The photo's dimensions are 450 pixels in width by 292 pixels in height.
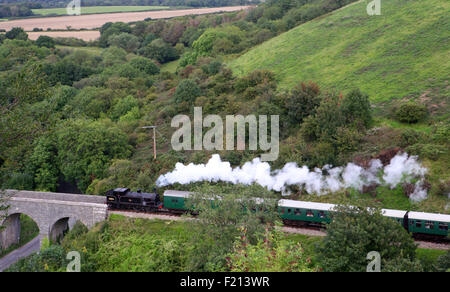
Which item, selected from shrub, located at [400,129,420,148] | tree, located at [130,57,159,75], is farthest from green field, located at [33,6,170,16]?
shrub, located at [400,129,420,148]

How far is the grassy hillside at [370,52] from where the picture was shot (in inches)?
1831

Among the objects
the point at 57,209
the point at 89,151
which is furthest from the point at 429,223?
the point at 89,151

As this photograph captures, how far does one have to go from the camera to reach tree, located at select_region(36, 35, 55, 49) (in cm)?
9439

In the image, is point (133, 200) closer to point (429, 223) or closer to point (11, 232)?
point (11, 232)

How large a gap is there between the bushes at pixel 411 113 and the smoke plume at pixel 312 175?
699 cm

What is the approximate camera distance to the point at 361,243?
20.4 meters

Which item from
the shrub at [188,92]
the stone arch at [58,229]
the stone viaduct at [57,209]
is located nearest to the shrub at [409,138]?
the stone viaduct at [57,209]

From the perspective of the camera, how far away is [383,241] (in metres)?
20.7

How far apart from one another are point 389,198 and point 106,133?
33026 millimetres

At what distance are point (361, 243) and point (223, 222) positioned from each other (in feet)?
28.9

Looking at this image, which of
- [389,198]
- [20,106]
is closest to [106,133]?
[20,106]

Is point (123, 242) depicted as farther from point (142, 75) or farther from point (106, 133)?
point (142, 75)
